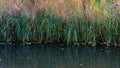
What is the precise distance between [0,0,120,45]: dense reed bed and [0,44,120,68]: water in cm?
22

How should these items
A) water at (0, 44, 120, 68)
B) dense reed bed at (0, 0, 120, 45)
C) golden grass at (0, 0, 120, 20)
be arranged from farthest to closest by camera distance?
golden grass at (0, 0, 120, 20), dense reed bed at (0, 0, 120, 45), water at (0, 44, 120, 68)

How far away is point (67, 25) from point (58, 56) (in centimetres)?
97

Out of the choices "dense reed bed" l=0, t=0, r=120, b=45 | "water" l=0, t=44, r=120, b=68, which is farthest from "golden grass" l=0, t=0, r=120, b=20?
"water" l=0, t=44, r=120, b=68

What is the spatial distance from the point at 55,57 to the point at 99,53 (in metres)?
1.04

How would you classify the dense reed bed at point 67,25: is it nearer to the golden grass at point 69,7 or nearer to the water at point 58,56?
the golden grass at point 69,7

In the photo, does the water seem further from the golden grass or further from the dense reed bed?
the golden grass

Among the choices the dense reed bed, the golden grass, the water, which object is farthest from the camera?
the golden grass

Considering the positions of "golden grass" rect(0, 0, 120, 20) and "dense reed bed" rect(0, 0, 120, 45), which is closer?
"dense reed bed" rect(0, 0, 120, 45)

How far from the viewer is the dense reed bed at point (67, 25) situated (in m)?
9.30

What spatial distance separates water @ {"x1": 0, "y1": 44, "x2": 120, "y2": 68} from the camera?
26.8 ft

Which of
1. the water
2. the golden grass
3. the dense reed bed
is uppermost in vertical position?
the golden grass

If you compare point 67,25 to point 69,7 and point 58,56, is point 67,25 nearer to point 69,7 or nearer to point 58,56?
point 69,7

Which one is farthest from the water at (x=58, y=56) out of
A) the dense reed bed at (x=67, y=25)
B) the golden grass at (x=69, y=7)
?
the golden grass at (x=69, y=7)

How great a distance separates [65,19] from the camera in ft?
30.8
